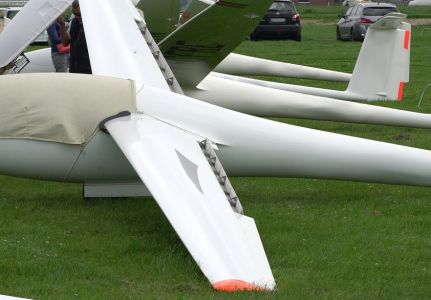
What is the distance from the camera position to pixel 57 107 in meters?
8.20

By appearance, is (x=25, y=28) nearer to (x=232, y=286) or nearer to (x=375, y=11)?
(x=232, y=286)

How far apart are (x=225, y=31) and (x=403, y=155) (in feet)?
10.1

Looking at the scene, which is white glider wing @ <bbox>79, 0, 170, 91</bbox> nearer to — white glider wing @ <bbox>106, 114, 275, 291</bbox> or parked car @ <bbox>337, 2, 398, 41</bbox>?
white glider wing @ <bbox>106, 114, 275, 291</bbox>

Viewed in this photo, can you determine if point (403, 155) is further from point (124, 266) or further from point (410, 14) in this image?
point (410, 14)

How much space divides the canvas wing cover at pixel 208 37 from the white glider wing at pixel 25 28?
147 cm

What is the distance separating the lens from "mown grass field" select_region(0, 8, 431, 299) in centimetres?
620

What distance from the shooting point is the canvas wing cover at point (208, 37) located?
1008cm

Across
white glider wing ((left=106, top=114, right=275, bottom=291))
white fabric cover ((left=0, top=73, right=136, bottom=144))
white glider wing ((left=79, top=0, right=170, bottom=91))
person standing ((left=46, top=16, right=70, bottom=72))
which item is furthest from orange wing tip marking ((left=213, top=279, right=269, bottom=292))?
person standing ((left=46, top=16, right=70, bottom=72))

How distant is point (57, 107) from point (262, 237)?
2.16 metres

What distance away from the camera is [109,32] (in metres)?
10.7

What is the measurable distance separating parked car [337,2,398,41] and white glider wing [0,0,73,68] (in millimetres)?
23716

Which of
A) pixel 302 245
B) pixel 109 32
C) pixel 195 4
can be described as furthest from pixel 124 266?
pixel 195 4

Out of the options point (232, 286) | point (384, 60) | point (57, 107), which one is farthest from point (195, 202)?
point (384, 60)

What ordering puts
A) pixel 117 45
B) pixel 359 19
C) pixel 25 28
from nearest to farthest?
pixel 117 45
pixel 25 28
pixel 359 19
